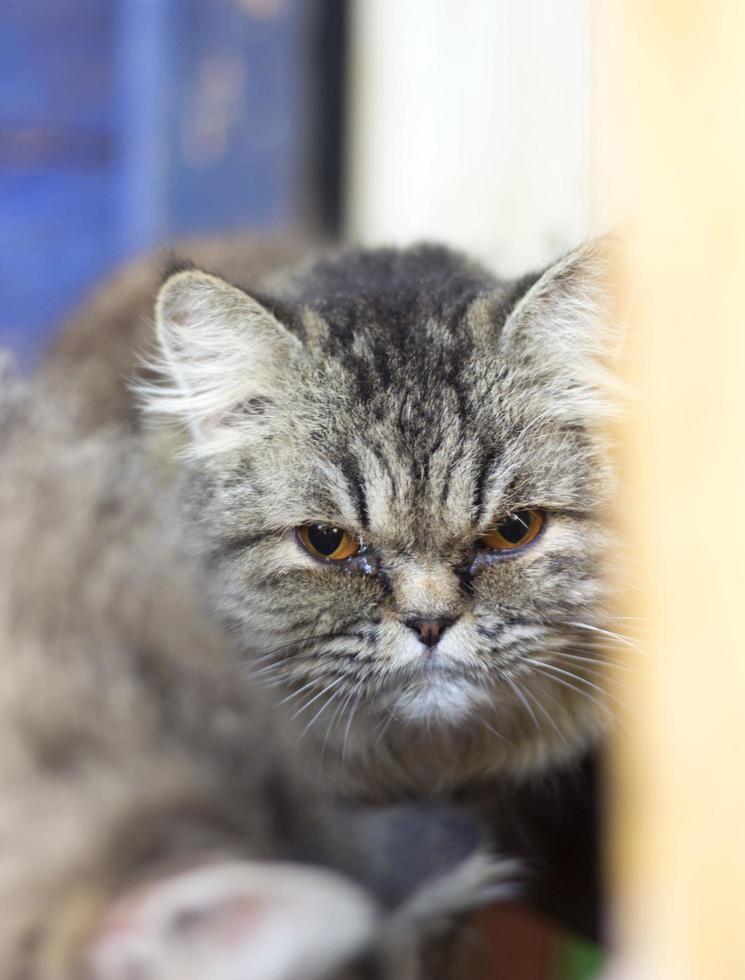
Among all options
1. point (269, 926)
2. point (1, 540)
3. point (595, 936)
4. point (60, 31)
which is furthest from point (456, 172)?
point (269, 926)

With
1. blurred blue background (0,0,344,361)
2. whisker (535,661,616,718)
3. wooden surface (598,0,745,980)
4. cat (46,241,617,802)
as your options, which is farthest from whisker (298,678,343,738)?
blurred blue background (0,0,344,361)

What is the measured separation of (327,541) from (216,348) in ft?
0.93

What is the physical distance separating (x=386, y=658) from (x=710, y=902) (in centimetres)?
40

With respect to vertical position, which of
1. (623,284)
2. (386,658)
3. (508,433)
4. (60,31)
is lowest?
(386,658)

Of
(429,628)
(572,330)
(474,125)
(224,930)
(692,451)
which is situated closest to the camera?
(224,930)

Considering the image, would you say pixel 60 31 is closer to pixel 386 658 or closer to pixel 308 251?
pixel 308 251

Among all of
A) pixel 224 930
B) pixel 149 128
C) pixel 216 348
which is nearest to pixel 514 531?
pixel 216 348

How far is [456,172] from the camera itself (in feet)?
7.91

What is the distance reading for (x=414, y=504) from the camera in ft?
3.78

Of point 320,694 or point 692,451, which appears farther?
point 320,694

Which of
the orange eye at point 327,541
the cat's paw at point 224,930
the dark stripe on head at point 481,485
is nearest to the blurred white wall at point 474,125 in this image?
the dark stripe on head at point 481,485

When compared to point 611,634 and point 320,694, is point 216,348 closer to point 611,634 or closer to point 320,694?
point 320,694

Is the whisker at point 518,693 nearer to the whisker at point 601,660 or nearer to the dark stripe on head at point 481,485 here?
the whisker at point 601,660

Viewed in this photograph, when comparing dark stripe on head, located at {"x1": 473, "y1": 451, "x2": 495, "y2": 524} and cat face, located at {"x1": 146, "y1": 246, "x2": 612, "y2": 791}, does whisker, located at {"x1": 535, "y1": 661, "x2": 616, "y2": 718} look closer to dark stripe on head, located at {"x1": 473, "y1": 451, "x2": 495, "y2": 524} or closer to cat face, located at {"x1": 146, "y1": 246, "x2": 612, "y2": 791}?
cat face, located at {"x1": 146, "y1": 246, "x2": 612, "y2": 791}
